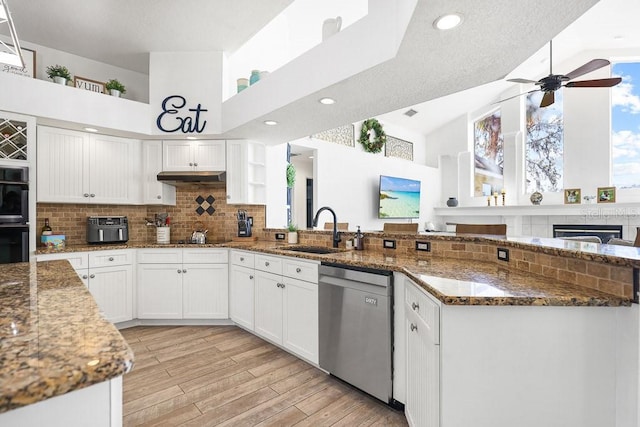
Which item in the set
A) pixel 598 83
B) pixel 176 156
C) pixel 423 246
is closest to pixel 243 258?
pixel 176 156

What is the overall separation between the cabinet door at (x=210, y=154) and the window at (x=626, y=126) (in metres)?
6.04

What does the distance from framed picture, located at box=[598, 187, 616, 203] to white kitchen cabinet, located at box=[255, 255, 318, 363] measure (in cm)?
525

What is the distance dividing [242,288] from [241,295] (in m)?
0.08

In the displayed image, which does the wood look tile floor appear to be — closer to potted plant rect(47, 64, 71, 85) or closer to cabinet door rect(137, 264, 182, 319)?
cabinet door rect(137, 264, 182, 319)

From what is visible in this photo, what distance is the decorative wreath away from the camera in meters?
6.03

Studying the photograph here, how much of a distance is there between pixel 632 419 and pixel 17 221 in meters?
4.20

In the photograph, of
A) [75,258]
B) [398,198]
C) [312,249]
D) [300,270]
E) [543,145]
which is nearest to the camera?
[300,270]

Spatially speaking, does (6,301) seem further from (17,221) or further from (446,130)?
(446,130)

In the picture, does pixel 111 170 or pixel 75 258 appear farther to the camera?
pixel 111 170

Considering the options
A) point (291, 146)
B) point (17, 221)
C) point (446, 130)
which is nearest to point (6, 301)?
point (17, 221)

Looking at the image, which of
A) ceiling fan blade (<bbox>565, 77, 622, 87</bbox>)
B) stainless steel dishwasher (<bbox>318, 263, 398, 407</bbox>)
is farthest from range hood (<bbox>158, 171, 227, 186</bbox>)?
ceiling fan blade (<bbox>565, 77, 622, 87</bbox>)

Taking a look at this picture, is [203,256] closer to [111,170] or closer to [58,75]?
[111,170]

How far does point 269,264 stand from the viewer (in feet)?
9.53

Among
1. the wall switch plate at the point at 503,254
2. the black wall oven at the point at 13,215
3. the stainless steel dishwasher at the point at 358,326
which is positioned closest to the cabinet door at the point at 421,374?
the stainless steel dishwasher at the point at 358,326
